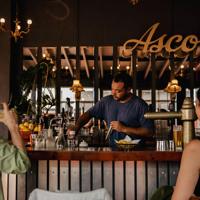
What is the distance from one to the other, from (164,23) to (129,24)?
622 mm

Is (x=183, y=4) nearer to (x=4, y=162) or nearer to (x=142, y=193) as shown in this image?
(x=142, y=193)

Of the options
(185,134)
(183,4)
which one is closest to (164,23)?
(183,4)

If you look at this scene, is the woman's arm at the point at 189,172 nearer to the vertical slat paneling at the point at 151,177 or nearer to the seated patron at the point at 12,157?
the seated patron at the point at 12,157

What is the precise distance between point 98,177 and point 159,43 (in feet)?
14.3

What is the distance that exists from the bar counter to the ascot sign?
166 inches

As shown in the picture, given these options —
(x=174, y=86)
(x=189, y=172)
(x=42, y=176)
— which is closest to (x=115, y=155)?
(x=42, y=176)

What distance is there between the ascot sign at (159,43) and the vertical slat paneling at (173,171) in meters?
4.17

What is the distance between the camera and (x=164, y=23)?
6.83 m

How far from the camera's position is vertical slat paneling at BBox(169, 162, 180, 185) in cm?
266

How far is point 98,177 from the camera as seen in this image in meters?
2.67

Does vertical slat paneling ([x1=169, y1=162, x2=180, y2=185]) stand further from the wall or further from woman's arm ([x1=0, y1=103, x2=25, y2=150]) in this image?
the wall

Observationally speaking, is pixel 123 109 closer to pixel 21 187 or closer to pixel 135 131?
pixel 135 131

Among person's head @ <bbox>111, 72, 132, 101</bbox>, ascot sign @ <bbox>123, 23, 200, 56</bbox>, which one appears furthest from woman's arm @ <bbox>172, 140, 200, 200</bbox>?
ascot sign @ <bbox>123, 23, 200, 56</bbox>

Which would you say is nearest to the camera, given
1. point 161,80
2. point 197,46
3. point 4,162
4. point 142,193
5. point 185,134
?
point 4,162
